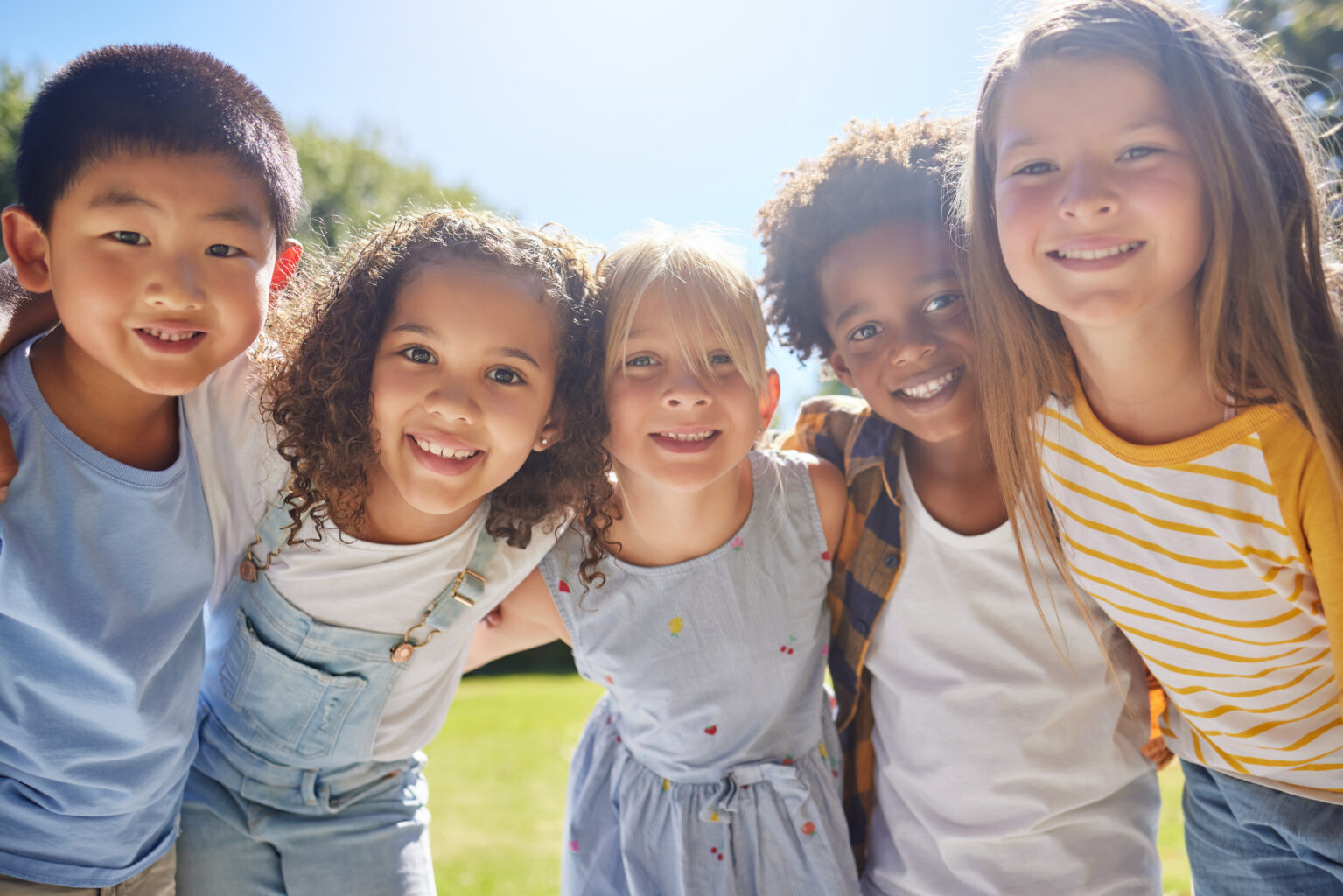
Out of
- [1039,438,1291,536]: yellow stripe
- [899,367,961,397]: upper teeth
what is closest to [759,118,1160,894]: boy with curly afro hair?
[899,367,961,397]: upper teeth

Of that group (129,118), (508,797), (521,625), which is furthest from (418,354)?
(508,797)

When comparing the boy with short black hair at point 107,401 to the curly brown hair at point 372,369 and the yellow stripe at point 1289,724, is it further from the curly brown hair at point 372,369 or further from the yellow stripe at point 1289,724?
the yellow stripe at point 1289,724

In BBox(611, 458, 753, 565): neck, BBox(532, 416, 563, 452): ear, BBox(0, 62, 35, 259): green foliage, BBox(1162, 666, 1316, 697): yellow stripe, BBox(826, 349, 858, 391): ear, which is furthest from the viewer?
BBox(0, 62, 35, 259): green foliage

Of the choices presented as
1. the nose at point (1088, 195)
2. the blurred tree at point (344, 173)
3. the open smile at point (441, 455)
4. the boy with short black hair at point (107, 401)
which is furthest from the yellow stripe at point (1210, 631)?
the blurred tree at point (344, 173)

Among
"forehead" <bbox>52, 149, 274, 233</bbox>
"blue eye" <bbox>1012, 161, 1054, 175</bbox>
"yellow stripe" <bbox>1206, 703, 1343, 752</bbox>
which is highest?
"blue eye" <bbox>1012, 161, 1054, 175</bbox>

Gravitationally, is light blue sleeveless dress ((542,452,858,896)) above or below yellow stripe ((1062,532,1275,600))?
below

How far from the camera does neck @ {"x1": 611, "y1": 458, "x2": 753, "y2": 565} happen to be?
2.12 meters

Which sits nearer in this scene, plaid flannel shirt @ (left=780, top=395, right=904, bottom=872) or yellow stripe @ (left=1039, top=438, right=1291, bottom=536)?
yellow stripe @ (left=1039, top=438, right=1291, bottom=536)

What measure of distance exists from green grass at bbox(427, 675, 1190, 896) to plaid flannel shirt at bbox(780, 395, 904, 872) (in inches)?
66.5

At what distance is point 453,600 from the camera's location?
2.01 meters

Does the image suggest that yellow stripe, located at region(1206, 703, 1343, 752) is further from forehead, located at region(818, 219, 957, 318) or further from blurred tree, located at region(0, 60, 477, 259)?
blurred tree, located at region(0, 60, 477, 259)

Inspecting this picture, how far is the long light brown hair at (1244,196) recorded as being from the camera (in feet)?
4.77

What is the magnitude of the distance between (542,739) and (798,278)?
4.02m

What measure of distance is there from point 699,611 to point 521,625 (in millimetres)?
526
